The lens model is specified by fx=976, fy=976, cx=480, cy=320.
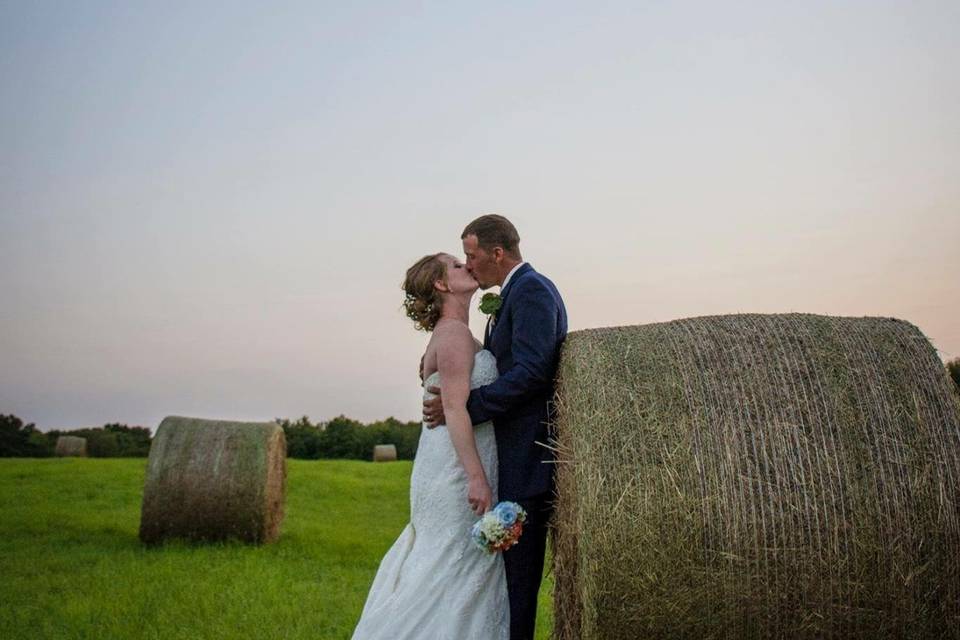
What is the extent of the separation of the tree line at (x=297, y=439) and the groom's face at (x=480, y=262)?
2474 cm

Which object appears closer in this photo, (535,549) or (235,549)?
(535,549)

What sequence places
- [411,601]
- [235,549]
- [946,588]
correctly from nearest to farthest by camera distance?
[946,588] < [411,601] < [235,549]

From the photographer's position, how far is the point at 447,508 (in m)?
5.35

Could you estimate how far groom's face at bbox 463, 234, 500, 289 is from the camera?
5.52 meters

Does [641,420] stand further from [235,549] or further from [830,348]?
[235,549]

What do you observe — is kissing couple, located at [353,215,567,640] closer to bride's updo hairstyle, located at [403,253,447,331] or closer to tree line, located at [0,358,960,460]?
bride's updo hairstyle, located at [403,253,447,331]

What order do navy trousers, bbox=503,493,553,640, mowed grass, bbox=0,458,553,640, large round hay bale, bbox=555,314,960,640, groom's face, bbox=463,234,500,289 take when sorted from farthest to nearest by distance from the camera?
mowed grass, bbox=0,458,553,640 → groom's face, bbox=463,234,500,289 → navy trousers, bbox=503,493,553,640 → large round hay bale, bbox=555,314,960,640

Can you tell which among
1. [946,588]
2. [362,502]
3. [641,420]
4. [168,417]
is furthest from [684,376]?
[362,502]

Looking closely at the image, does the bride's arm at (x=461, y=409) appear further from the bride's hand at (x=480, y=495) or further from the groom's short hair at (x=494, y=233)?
the groom's short hair at (x=494, y=233)

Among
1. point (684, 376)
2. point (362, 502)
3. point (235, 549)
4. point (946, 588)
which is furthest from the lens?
point (362, 502)

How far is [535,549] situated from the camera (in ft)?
17.8

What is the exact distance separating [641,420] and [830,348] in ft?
3.46

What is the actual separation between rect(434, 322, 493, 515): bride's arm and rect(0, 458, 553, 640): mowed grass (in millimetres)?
969

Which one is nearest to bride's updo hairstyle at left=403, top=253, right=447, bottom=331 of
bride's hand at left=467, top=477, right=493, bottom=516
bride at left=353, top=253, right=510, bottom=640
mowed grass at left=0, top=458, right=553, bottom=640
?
bride at left=353, top=253, right=510, bottom=640
